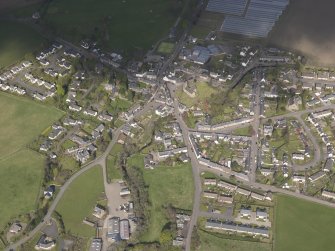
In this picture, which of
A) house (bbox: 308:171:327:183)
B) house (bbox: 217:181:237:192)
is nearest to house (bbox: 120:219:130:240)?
house (bbox: 217:181:237:192)

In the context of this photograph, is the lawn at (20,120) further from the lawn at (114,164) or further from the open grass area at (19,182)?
the lawn at (114,164)

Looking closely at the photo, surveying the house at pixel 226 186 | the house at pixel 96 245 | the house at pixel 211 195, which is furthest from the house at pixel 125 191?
the house at pixel 226 186

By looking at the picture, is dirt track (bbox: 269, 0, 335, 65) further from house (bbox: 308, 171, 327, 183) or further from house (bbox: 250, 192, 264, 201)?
house (bbox: 250, 192, 264, 201)

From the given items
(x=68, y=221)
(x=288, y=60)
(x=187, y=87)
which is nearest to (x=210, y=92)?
(x=187, y=87)

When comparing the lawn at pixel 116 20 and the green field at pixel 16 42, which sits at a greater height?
the lawn at pixel 116 20

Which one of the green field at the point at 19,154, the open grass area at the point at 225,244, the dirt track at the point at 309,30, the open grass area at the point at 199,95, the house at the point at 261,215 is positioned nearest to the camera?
the open grass area at the point at 225,244

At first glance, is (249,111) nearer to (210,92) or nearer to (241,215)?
(210,92)

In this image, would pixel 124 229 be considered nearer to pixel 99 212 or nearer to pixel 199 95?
pixel 99 212
